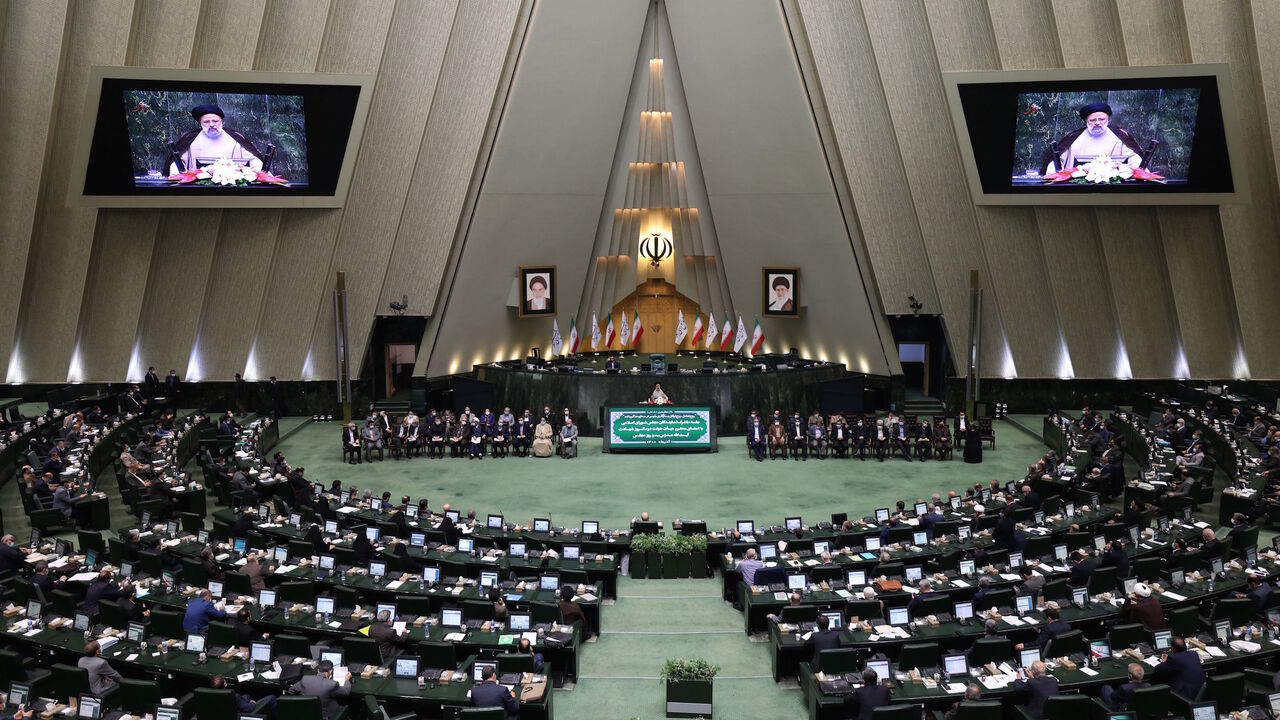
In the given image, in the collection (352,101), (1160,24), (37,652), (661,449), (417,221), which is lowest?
(37,652)

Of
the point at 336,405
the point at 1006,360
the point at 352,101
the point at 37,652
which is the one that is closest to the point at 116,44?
the point at 352,101

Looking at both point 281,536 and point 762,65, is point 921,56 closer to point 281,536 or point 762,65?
point 762,65

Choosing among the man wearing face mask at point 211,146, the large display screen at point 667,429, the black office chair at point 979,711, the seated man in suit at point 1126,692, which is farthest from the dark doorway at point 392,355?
the seated man in suit at point 1126,692

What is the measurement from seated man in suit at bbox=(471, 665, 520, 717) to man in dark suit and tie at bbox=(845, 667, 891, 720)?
3297 millimetres

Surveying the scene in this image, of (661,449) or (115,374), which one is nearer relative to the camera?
(661,449)

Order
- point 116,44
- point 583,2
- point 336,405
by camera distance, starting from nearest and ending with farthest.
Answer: point 116,44
point 583,2
point 336,405

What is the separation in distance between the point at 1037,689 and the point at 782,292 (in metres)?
22.4

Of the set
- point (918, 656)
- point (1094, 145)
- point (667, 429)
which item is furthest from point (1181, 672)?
point (1094, 145)

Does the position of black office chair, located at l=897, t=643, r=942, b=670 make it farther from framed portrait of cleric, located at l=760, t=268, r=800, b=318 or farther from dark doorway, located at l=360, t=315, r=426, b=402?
dark doorway, located at l=360, t=315, r=426, b=402

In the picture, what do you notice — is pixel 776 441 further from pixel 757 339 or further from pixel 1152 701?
pixel 1152 701

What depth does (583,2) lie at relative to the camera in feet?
90.8

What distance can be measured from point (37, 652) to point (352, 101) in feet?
55.7

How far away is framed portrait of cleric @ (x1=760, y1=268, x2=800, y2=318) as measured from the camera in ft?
103

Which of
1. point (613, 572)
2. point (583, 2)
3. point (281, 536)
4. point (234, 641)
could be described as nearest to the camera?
point (234, 641)
